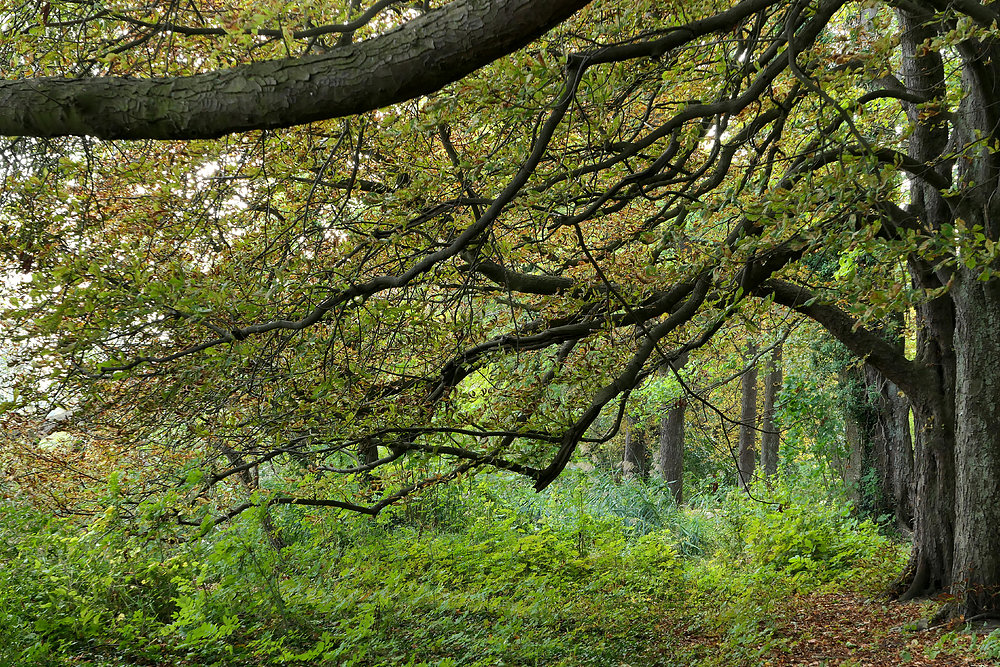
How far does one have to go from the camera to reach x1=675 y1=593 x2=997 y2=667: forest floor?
19.3 ft

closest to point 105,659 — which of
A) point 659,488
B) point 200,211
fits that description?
point 200,211

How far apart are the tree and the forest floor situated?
0.50 meters

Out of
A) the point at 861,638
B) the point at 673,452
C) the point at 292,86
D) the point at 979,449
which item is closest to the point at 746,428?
the point at 673,452

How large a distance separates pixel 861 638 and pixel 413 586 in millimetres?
4238

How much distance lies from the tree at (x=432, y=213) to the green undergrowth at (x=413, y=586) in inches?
46.5

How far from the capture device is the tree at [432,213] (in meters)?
2.55

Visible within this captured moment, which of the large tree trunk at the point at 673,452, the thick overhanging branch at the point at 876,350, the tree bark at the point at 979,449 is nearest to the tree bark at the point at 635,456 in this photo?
the large tree trunk at the point at 673,452

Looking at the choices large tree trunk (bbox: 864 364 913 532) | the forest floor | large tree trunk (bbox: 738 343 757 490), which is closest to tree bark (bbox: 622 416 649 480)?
large tree trunk (bbox: 738 343 757 490)

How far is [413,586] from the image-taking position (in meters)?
7.33

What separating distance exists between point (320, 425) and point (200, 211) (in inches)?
65.3

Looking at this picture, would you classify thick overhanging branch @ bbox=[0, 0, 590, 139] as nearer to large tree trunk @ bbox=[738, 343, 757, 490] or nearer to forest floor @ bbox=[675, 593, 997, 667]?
Answer: forest floor @ bbox=[675, 593, 997, 667]

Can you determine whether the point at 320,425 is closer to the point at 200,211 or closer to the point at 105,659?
the point at 200,211

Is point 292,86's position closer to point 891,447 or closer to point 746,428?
point 891,447

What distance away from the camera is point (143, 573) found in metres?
6.38
